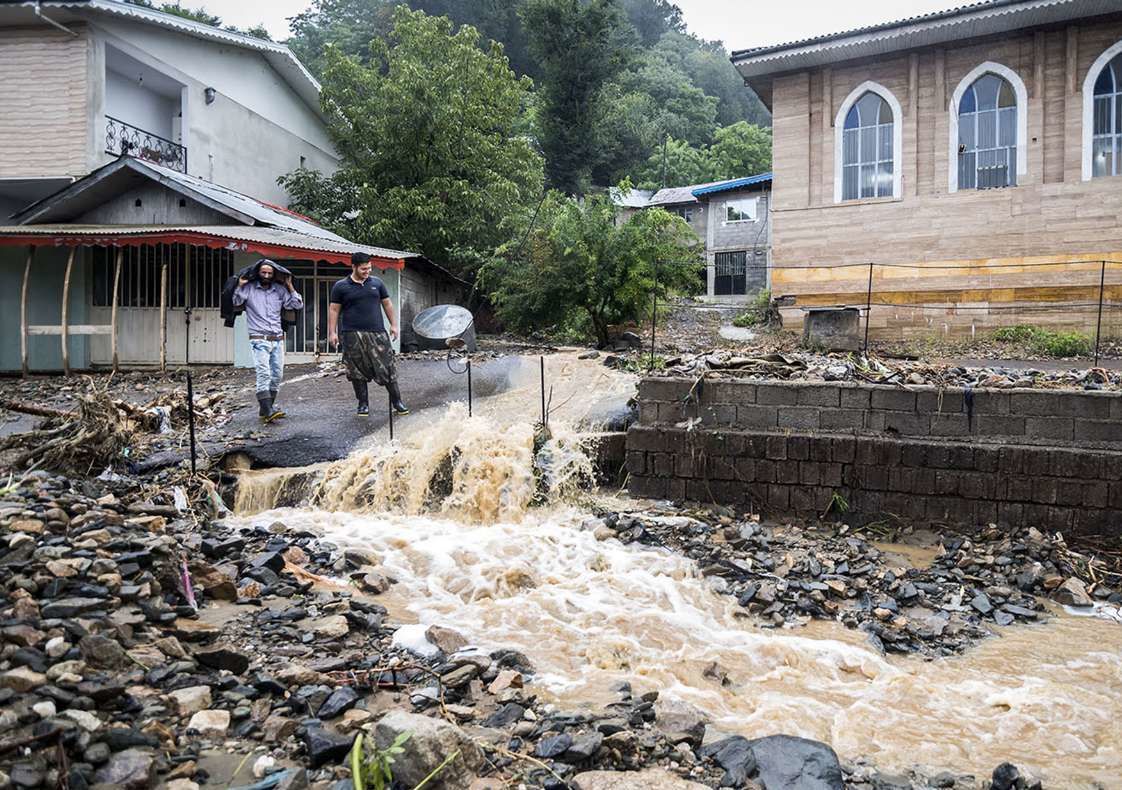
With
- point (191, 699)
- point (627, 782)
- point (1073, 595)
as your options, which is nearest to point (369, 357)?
point (191, 699)

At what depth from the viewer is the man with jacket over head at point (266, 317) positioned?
8953mm

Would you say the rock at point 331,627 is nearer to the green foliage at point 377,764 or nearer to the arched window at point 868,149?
the green foliage at point 377,764

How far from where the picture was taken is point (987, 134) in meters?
15.5

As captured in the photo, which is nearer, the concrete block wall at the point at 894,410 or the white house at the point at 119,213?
the concrete block wall at the point at 894,410

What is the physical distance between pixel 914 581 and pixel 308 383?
9.55 m

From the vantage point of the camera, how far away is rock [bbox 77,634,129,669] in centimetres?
353

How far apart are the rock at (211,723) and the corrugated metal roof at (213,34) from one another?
16.9m

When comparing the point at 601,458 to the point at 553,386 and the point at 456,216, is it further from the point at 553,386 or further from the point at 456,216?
Answer: the point at 456,216

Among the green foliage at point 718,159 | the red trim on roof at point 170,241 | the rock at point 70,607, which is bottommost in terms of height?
the rock at point 70,607

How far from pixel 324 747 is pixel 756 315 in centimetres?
1956

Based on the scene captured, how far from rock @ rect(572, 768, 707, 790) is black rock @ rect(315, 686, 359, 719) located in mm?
1126

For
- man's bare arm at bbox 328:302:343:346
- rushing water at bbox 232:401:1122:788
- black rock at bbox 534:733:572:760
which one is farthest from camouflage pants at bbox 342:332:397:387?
black rock at bbox 534:733:572:760

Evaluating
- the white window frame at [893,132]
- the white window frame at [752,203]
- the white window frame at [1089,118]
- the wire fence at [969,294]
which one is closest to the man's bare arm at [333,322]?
the wire fence at [969,294]

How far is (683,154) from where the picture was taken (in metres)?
38.1
